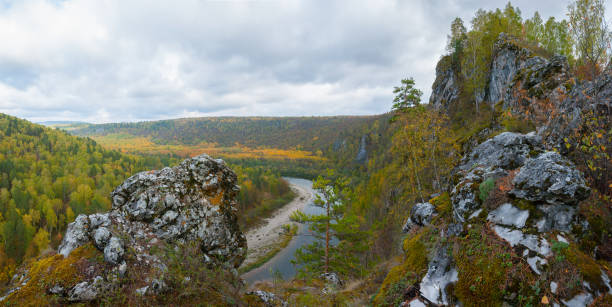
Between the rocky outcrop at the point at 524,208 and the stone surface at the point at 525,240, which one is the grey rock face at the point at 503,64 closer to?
the rocky outcrop at the point at 524,208

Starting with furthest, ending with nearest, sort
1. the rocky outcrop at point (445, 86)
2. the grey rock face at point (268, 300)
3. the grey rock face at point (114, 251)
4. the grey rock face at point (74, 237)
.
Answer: the rocky outcrop at point (445, 86), the grey rock face at point (268, 300), the grey rock face at point (74, 237), the grey rock face at point (114, 251)

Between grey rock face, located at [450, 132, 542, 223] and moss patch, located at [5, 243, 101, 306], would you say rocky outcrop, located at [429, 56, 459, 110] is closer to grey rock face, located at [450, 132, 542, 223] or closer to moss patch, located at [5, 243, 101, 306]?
grey rock face, located at [450, 132, 542, 223]

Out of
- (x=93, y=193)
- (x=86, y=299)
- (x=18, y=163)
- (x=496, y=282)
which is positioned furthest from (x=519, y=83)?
(x=18, y=163)

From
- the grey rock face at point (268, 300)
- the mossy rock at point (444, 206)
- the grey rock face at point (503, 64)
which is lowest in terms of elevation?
the grey rock face at point (268, 300)

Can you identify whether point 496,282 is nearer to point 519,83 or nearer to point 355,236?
point 355,236

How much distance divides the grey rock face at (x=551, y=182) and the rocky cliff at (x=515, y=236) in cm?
2

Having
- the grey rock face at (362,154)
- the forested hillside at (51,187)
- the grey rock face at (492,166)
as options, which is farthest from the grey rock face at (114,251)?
the grey rock face at (362,154)

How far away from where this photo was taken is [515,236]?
16.5 feet

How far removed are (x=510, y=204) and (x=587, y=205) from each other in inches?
60.7

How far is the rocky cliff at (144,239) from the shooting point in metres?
6.45

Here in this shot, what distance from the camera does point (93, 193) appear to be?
64.7 meters

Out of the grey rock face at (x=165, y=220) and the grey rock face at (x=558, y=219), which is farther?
the grey rock face at (x=165, y=220)

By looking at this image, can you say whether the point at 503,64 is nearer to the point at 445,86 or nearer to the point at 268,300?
the point at 445,86

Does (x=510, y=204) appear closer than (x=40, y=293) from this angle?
Yes
